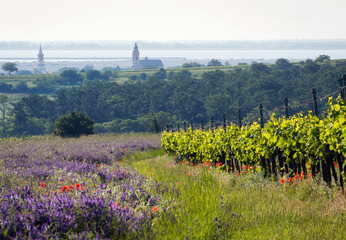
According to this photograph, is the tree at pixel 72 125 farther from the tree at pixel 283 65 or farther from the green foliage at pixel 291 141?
the tree at pixel 283 65

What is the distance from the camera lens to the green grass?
4312 millimetres

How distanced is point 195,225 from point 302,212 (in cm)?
185

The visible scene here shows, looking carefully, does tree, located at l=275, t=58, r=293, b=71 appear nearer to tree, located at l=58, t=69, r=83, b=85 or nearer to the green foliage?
tree, located at l=58, t=69, r=83, b=85

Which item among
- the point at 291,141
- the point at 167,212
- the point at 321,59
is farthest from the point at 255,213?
the point at 321,59

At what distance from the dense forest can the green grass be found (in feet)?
341

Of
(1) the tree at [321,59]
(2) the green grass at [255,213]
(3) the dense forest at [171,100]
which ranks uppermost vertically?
(1) the tree at [321,59]

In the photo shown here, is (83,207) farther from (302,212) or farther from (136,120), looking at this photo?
(136,120)

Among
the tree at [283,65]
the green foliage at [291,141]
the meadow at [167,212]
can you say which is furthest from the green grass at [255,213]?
the tree at [283,65]

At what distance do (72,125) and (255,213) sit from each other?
4757cm

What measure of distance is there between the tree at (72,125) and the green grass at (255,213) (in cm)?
4578

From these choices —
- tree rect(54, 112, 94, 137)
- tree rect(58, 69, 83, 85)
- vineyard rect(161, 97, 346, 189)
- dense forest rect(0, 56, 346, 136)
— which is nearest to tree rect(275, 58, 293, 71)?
dense forest rect(0, 56, 346, 136)

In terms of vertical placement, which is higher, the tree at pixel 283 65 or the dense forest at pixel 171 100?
the tree at pixel 283 65

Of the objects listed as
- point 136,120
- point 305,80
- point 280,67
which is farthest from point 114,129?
point 280,67

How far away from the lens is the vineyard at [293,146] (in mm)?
6160
